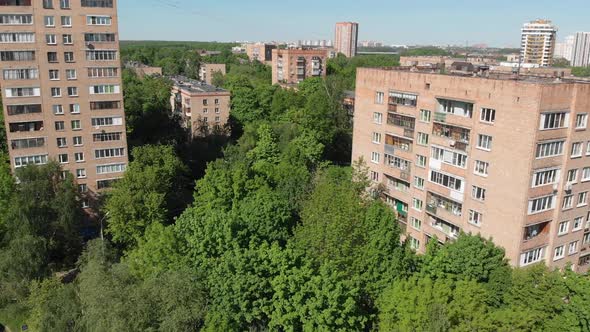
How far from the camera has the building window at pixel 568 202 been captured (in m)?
34.2

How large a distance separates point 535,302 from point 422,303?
275 inches

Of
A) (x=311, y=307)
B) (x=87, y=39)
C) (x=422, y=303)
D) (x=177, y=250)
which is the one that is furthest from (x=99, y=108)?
(x=422, y=303)

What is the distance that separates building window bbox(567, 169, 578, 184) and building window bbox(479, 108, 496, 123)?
253 inches

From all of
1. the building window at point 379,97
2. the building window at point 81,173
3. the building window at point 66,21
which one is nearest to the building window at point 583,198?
the building window at point 379,97

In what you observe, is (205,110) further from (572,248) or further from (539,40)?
Answer: (539,40)

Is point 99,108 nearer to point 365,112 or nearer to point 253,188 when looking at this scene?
point 253,188

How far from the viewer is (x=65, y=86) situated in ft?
157

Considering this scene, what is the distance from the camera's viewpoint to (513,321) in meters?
24.8

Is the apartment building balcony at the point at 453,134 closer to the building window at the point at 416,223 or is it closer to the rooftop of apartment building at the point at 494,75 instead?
the rooftop of apartment building at the point at 494,75

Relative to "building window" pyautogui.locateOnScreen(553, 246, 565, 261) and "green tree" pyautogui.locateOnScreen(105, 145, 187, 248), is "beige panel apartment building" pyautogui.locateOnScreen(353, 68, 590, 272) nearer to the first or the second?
"building window" pyautogui.locateOnScreen(553, 246, 565, 261)

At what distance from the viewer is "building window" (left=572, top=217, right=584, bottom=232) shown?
1407 inches

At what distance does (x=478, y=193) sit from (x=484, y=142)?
12.3ft

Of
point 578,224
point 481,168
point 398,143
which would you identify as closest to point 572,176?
point 578,224

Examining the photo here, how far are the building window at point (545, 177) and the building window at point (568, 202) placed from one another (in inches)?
72.9
